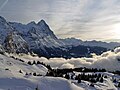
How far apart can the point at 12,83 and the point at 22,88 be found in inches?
346

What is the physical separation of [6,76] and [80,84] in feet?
156

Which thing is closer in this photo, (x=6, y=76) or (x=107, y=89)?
(x=6, y=76)

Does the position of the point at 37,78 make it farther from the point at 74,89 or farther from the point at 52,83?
the point at 74,89

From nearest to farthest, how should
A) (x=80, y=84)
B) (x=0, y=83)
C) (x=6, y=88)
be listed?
1. (x=6, y=88)
2. (x=0, y=83)
3. (x=80, y=84)

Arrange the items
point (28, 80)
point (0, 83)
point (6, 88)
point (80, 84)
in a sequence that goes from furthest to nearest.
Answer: point (80, 84), point (28, 80), point (0, 83), point (6, 88)

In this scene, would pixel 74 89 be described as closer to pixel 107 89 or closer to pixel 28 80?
pixel 28 80

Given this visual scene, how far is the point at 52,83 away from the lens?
159m

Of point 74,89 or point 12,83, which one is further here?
point 74,89

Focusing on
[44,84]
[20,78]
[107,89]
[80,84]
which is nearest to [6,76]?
[20,78]

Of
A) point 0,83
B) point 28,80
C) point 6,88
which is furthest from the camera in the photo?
point 28,80

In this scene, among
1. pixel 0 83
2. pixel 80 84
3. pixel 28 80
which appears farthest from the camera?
pixel 80 84

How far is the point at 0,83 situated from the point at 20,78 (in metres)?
14.8

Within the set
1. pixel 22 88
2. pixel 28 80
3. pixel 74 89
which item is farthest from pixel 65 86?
pixel 22 88

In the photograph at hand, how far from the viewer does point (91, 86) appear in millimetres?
192375
